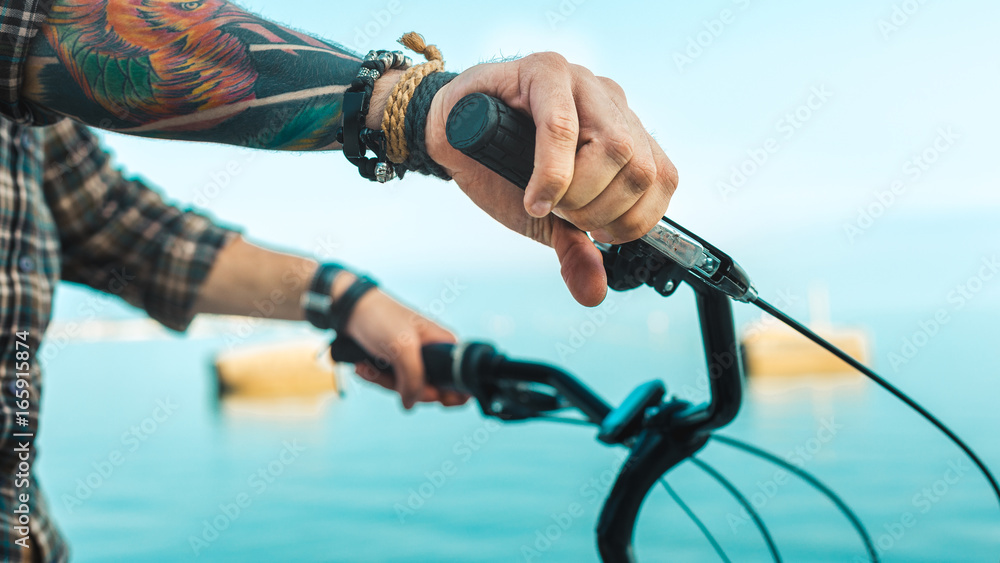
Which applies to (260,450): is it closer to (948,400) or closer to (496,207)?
(496,207)

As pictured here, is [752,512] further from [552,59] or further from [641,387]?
[552,59]

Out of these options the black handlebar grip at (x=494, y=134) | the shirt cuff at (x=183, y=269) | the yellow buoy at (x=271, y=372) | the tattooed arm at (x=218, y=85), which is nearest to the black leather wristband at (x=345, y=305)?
the shirt cuff at (x=183, y=269)

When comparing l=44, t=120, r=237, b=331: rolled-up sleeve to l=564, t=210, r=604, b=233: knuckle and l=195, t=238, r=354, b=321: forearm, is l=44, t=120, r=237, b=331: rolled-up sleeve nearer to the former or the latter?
l=195, t=238, r=354, b=321: forearm

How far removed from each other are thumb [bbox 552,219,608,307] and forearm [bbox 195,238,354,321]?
0.77 metres

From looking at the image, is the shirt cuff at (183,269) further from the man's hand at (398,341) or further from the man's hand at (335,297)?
the man's hand at (398,341)

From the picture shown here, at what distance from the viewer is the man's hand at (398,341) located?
1.29m

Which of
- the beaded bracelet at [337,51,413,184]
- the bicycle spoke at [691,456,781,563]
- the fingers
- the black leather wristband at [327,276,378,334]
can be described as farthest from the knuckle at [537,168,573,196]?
the black leather wristband at [327,276,378,334]

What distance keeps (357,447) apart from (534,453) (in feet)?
11.4

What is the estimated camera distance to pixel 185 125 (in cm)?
73

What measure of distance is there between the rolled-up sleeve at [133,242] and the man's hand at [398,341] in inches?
13.8

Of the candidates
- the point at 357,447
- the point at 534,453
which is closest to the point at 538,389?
the point at 534,453

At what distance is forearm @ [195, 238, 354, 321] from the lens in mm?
1420

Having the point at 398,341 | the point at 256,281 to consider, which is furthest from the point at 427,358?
the point at 256,281

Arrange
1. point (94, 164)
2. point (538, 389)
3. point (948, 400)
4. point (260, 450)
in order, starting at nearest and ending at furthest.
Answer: point (538, 389), point (94, 164), point (260, 450), point (948, 400)
